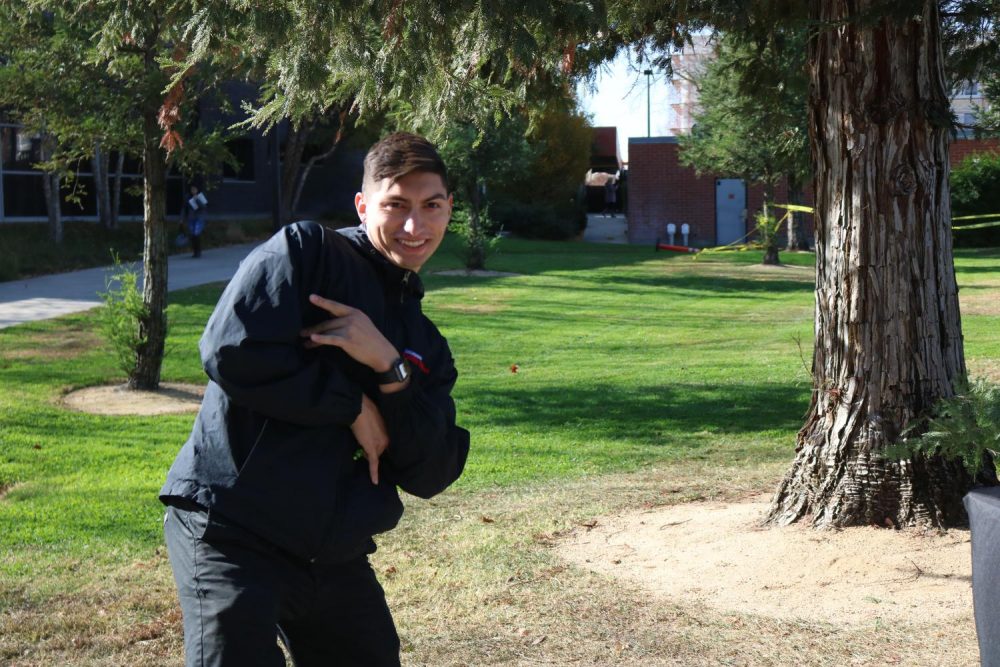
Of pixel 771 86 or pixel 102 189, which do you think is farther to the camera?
pixel 102 189

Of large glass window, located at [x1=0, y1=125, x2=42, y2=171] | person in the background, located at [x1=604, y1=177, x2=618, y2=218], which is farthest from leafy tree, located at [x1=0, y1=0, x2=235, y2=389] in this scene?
person in the background, located at [x1=604, y1=177, x2=618, y2=218]

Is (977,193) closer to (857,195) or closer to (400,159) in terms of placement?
(857,195)

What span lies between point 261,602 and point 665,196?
139ft

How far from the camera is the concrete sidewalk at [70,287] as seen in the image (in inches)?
680

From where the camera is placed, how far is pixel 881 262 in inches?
226

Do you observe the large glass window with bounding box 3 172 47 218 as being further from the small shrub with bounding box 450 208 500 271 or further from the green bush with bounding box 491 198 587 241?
the green bush with bounding box 491 198 587 241

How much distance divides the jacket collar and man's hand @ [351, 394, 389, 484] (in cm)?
30

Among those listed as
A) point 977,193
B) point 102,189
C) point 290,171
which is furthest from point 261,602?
point 977,193

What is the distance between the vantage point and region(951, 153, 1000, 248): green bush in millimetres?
36844

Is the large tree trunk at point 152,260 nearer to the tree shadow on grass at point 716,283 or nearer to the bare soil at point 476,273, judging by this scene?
the tree shadow on grass at point 716,283

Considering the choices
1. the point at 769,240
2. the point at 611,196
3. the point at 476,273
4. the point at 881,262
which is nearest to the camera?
the point at 881,262

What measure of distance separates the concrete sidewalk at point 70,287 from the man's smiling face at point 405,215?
14.3m

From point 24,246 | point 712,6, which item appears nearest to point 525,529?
point 712,6

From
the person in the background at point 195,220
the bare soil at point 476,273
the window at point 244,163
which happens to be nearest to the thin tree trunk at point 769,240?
the bare soil at point 476,273
